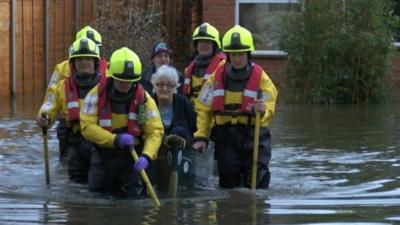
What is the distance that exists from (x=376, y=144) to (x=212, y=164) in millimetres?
4012

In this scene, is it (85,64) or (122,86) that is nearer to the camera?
(122,86)

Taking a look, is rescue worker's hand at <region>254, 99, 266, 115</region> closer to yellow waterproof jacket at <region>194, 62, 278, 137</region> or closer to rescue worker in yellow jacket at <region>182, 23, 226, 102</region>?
yellow waterproof jacket at <region>194, 62, 278, 137</region>

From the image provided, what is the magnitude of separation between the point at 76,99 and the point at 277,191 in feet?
7.75

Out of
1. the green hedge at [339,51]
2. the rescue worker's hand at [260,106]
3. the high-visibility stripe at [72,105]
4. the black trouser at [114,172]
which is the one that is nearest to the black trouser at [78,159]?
the high-visibility stripe at [72,105]

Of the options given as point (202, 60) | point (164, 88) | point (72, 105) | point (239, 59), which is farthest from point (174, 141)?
point (202, 60)

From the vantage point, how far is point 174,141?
952 centimetres

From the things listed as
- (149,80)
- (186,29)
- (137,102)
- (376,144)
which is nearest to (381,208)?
(137,102)

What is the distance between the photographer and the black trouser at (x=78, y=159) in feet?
34.3

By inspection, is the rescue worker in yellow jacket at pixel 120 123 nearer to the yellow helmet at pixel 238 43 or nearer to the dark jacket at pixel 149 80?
the yellow helmet at pixel 238 43

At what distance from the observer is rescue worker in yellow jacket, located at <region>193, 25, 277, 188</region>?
32.1 feet

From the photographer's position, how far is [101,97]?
9.25 meters

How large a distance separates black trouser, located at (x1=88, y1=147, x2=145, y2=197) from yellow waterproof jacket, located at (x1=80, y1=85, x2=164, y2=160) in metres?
Result: 0.15

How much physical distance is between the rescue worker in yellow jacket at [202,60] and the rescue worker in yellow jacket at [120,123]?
2614 mm

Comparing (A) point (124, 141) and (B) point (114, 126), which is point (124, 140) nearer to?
(A) point (124, 141)
